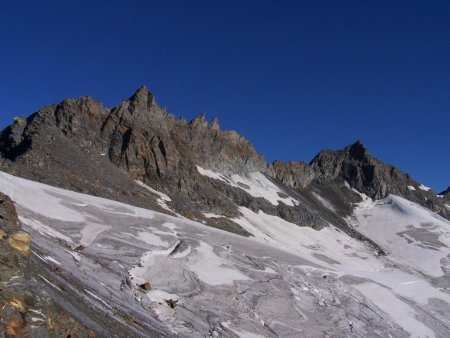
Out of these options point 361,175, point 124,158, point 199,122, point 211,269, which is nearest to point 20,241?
point 211,269

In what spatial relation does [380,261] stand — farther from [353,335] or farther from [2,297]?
[2,297]

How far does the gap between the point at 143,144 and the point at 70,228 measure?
4296 centimetres

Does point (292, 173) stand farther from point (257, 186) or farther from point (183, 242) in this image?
point (183, 242)

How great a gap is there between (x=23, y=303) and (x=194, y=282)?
67.8 ft

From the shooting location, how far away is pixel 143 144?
75.8m

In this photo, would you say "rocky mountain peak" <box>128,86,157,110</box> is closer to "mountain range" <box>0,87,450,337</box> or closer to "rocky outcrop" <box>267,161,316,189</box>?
"mountain range" <box>0,87,450,337</box>

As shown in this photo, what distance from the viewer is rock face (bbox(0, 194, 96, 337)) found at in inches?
452

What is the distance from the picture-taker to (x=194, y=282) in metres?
32.1

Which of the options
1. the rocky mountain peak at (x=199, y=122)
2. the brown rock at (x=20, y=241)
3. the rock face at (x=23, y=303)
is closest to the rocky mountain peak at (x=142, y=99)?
the rocky mountain peak at (x=199, y=122)

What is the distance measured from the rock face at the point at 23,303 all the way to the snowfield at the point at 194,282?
220 cm

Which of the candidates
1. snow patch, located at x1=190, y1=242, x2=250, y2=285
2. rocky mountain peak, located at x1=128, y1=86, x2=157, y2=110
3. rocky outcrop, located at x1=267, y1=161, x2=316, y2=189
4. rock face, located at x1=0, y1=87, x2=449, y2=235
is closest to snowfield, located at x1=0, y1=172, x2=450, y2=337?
snow patch, located at x1=190, y1=242, x2=250, y2=285

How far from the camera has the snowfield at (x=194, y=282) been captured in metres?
22.7

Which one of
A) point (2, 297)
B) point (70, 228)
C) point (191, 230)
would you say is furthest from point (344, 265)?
point (2, 297)

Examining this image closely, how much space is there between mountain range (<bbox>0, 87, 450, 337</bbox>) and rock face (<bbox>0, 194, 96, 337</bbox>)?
1.9 inches
